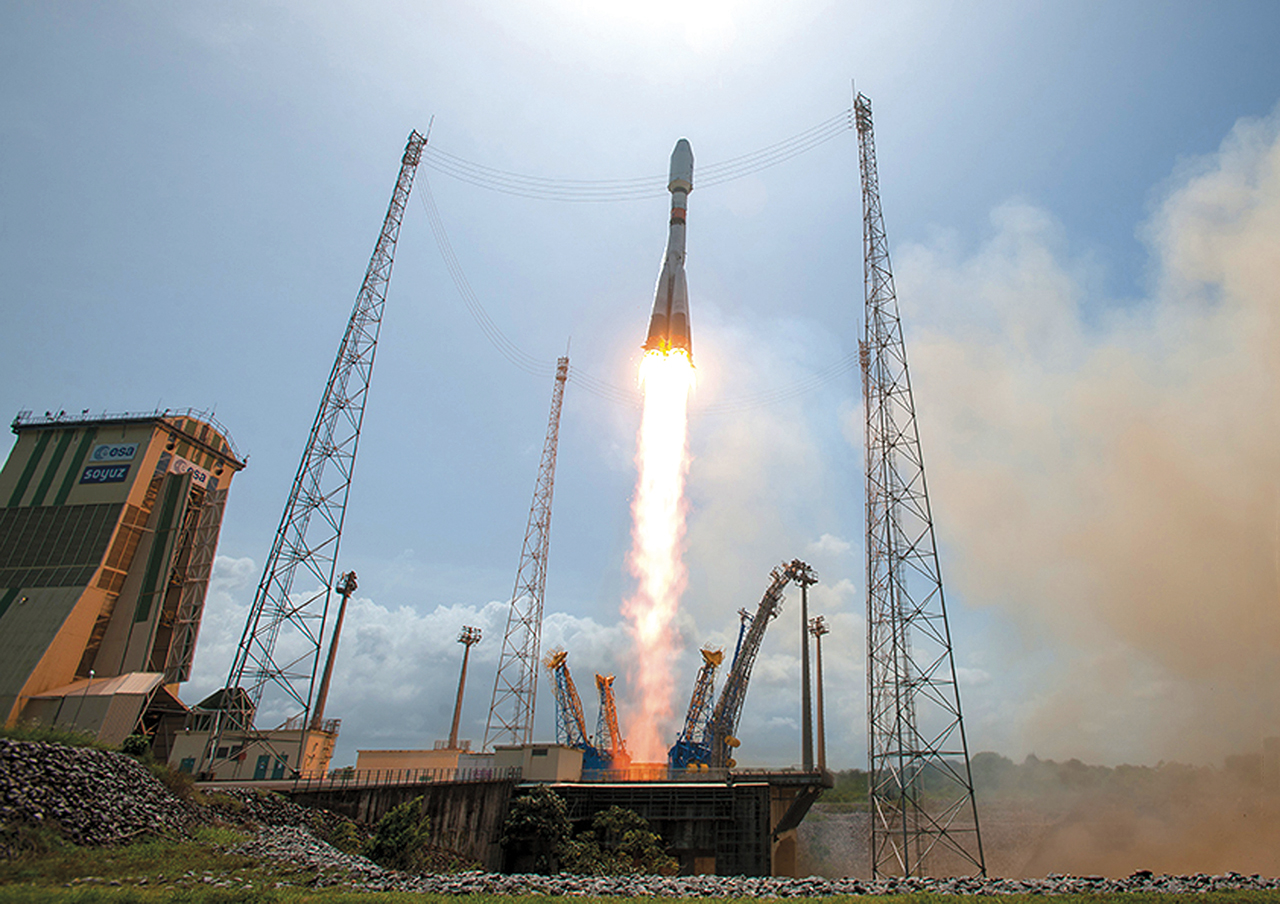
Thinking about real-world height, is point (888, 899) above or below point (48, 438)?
below

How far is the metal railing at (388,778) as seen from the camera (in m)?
32.4

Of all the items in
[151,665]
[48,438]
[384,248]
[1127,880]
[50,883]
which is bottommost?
[50,883]

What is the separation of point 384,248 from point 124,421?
2678cm

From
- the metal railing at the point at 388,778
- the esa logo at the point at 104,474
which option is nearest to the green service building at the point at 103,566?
the esa logo at the point at 104,474

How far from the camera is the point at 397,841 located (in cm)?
2531

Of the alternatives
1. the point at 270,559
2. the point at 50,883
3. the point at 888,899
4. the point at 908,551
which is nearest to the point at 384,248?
the point at 270,559

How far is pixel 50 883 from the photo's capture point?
14961 millimetres

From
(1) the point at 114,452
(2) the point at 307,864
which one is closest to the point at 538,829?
(2) the point at 307,864

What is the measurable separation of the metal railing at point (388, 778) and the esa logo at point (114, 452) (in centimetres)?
3077

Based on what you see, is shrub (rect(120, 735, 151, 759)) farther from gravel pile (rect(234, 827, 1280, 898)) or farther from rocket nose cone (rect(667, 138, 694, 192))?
rocket nose cone (rect(667, 138, 694, 192))

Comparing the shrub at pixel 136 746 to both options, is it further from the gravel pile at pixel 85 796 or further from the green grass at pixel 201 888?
the green grass at pixel 201 888

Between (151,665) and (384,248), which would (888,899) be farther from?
(151,665)

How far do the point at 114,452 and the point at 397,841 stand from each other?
48.8 metres

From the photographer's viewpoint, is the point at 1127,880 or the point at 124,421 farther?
the point at 124,421
